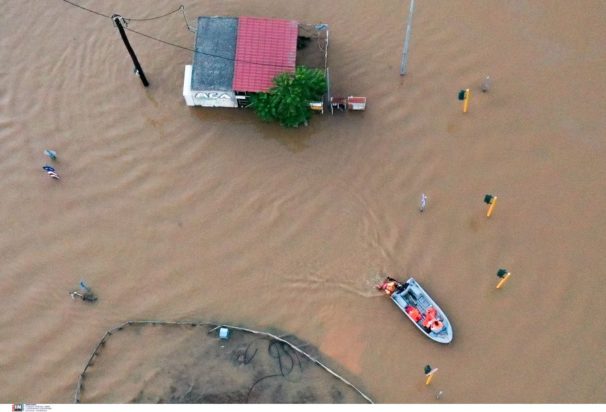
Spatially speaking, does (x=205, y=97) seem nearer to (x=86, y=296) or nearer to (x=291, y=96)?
(x=291, y=96)

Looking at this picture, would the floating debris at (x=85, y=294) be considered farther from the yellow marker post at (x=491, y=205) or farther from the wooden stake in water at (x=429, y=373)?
the yellow marker post at (x=491, y=205)

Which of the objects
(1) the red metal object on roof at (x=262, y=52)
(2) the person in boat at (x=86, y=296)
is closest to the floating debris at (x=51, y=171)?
(2) the person in boat at (x=86, y=296)

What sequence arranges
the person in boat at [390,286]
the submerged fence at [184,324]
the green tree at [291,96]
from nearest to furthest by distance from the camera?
the submerged fence at [184,324], the person in boat at [390,286], the green tree at [291,96]

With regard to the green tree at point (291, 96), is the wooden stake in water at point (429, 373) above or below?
below

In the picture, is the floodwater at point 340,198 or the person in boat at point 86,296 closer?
the floodwater at point 340,198

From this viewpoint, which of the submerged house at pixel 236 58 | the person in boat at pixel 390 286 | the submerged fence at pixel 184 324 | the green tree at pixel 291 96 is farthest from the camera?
the submerged house at pixel 236 58
